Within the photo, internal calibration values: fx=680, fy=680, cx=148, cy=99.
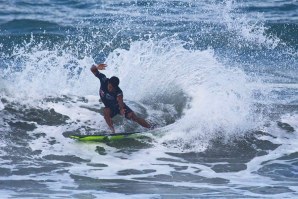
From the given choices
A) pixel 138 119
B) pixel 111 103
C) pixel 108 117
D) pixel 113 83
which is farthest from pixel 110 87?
pixel 138 119

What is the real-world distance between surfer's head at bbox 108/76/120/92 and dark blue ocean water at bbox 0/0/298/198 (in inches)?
36.9

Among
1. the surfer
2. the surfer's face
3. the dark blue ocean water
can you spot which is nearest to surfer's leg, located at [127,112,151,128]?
the surfer

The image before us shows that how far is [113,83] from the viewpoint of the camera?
11.6m

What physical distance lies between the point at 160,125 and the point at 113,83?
1.55 m

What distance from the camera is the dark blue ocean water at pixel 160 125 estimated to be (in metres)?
9.45

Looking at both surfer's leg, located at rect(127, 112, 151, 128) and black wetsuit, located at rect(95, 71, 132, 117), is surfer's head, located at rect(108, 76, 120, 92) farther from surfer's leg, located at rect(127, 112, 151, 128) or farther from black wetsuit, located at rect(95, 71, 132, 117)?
surfer's leg, located at rect(127, 112, 151, 128)

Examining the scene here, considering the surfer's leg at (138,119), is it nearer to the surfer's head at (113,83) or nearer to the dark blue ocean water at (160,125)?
the dark blue ocean water at (160,125)

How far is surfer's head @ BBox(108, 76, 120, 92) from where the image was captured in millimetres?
11578

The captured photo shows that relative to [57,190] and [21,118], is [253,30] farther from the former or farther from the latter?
[57,190]

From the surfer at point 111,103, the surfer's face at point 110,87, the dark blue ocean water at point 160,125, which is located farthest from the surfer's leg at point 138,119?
the surfer's face at point 110,87

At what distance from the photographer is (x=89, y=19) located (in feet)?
80.7

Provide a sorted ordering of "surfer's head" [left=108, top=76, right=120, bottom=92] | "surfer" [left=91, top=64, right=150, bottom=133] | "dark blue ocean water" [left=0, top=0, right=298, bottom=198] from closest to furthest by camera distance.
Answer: "dark blue ocean water" [left=0, top=0, right=298, bottom=198] < "surfer's head" [left=108, top=76, right=120, bottom=92] < "surfer" [left=91, top=64, right=150, bottom=133]

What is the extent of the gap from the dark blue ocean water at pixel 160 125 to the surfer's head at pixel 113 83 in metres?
0.94

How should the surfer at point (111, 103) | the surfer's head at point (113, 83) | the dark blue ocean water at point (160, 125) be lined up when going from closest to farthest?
the dark blue ocean water at point (160, 125) < the surfer's head at point (113, 83) < the surfer at point (111, 103)
